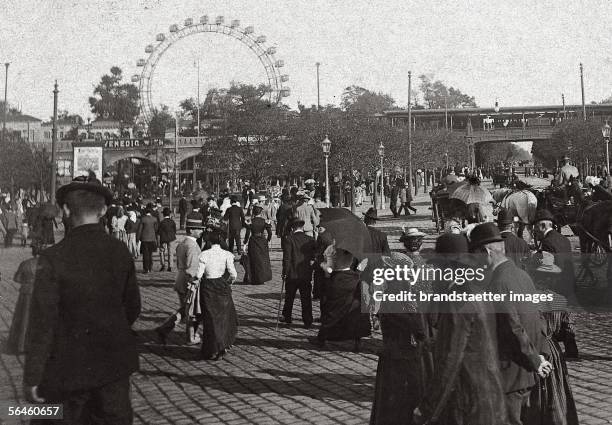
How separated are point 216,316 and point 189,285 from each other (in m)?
0.90

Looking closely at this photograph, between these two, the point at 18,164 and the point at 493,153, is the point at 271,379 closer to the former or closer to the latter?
the point at 18,164

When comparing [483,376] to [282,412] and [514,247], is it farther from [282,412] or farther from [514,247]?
[514,247]

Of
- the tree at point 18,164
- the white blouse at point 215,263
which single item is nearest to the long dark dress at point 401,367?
the white blouse at point 215,263

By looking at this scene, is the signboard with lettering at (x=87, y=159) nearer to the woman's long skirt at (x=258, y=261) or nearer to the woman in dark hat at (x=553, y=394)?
the woman's long skirt at (x=258, y=261)

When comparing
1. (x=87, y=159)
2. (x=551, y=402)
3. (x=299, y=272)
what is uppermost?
(x=87, y=159)

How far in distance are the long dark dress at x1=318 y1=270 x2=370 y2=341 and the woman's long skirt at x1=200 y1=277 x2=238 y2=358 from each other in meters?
1.17

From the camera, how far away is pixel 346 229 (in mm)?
9070

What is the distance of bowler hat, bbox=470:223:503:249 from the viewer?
4676 millimetres

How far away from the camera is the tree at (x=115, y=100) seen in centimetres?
10075

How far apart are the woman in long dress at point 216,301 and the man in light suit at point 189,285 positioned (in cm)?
20

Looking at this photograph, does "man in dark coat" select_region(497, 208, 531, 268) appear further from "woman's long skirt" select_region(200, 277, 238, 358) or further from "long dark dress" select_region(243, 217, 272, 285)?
"long dark dress" select_region(243, 217, 272, 285)

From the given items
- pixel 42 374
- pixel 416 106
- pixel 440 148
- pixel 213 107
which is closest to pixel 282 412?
pixel 42 374

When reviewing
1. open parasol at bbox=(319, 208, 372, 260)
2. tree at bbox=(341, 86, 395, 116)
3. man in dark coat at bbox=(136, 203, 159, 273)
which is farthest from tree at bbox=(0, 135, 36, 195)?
tree at bbox=(341, 86, 395, 116)

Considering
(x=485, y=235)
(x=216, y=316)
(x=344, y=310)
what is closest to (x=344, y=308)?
(x=344, y=310)
